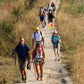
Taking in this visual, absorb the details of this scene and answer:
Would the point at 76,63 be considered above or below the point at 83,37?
below

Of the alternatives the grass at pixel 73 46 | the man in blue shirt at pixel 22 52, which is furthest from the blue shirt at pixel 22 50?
the grass at pixel 73 46

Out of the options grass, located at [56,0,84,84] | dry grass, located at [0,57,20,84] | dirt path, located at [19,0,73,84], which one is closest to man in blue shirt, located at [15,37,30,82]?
dry grass, located at [0,57,20,84]

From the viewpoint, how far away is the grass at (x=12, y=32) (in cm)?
923

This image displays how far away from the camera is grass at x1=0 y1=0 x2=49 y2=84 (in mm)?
9234

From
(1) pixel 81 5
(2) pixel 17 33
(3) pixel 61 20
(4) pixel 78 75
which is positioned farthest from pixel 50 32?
(1) pixel 81 5

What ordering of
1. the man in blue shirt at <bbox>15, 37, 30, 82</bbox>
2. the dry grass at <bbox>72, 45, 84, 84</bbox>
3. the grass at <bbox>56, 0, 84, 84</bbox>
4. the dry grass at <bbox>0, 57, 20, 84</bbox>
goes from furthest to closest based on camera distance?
the grass at <bbox>56, 0, 84, 84</bbox>, the dry grass at <bbox>0, 57, 20, 84</bbox>, the dry grass at <bbox>72, 45, 84, 84</bbox>, the man in blue shirt at <bbox>15, 37, 30, 82</bbox>

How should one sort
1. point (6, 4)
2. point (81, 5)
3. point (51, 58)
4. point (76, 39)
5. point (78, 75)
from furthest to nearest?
point (81, 5), point (6, 4), point (76, 39), point (51, 58), point (78, 75)

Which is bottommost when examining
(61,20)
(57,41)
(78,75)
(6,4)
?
(78,75)

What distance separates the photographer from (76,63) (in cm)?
1000

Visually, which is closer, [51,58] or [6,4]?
[51,58]

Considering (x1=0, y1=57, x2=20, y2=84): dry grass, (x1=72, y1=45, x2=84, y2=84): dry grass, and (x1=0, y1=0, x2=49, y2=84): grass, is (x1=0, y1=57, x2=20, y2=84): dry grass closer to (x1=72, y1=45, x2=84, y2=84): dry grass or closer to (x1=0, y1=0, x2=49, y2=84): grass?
(x1=0, y1=0, x2=49, y2=84): grass

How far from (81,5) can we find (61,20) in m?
10.1

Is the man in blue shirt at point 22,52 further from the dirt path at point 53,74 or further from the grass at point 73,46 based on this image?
the grass at point 73,46

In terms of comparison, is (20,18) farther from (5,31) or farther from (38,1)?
(38,1)
